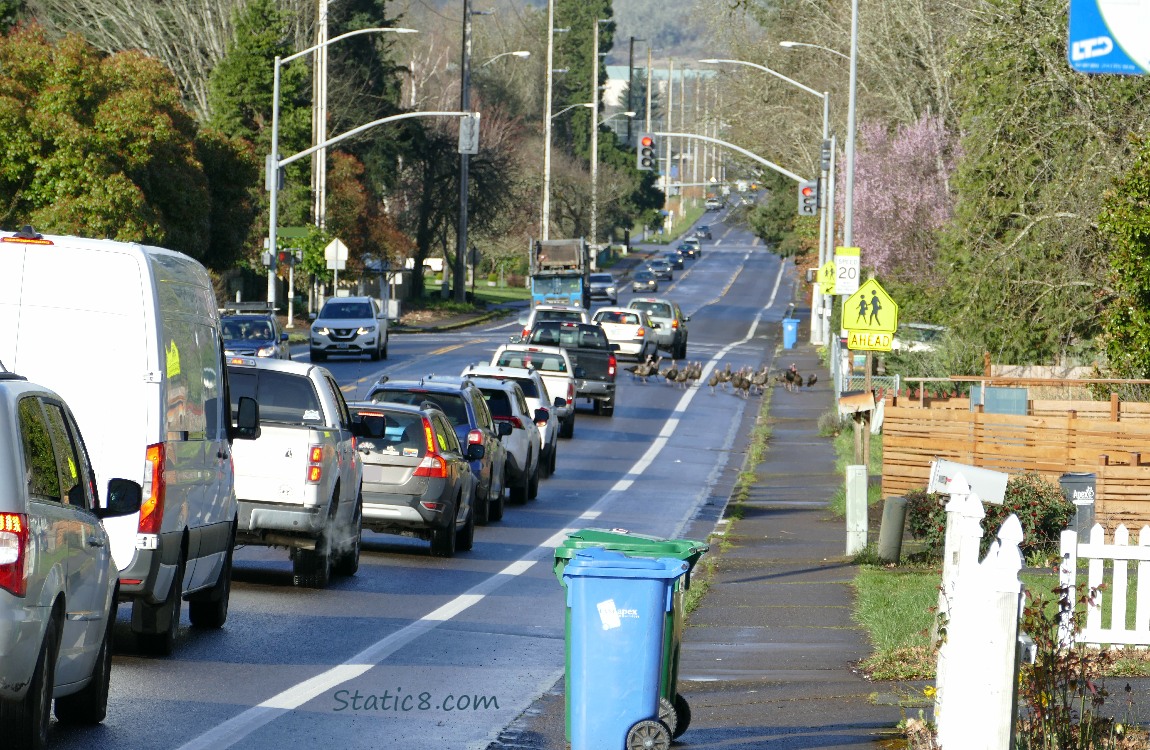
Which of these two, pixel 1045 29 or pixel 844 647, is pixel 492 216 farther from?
pixel 844 647

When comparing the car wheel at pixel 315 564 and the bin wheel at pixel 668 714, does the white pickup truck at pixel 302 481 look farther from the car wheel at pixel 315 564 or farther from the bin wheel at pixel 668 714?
the bin wheel at pixel 668 714

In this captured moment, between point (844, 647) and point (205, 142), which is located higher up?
point (205, 142)

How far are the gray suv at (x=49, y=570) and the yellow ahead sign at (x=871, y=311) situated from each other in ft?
55.5

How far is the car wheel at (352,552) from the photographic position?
16000 mm

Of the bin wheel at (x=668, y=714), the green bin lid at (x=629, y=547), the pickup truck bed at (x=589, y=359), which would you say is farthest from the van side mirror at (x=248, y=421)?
the pickup truck bed at (x=589, y=359)

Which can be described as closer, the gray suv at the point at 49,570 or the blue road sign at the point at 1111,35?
the blue road sign at the point at 1111,35

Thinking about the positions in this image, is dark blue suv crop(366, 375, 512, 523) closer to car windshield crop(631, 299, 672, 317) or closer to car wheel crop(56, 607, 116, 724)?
car wheel crop(56, 607, 116, 724)

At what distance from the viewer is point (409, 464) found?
17906 millimetres

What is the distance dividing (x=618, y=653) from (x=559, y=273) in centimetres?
6231

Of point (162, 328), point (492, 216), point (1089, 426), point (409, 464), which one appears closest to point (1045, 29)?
point (1089, 426)

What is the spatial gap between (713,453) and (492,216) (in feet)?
177

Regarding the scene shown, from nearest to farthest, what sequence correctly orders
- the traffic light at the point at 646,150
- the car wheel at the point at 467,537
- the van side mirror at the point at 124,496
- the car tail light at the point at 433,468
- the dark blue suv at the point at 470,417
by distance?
the van side mirror at the point at 124,496 → the car tail light at the point at 433,468 → the car wheel at the point at 467,537 → the dark blue suv at the point at 470,417 → the traffic light at the point at 646,150

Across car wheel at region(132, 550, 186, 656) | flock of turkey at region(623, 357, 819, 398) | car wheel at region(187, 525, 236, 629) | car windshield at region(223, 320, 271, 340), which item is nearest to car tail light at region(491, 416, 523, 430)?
car wheel at region(187, 525, 236, 629)

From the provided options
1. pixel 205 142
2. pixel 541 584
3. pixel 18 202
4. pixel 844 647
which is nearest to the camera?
pixel 844 647
